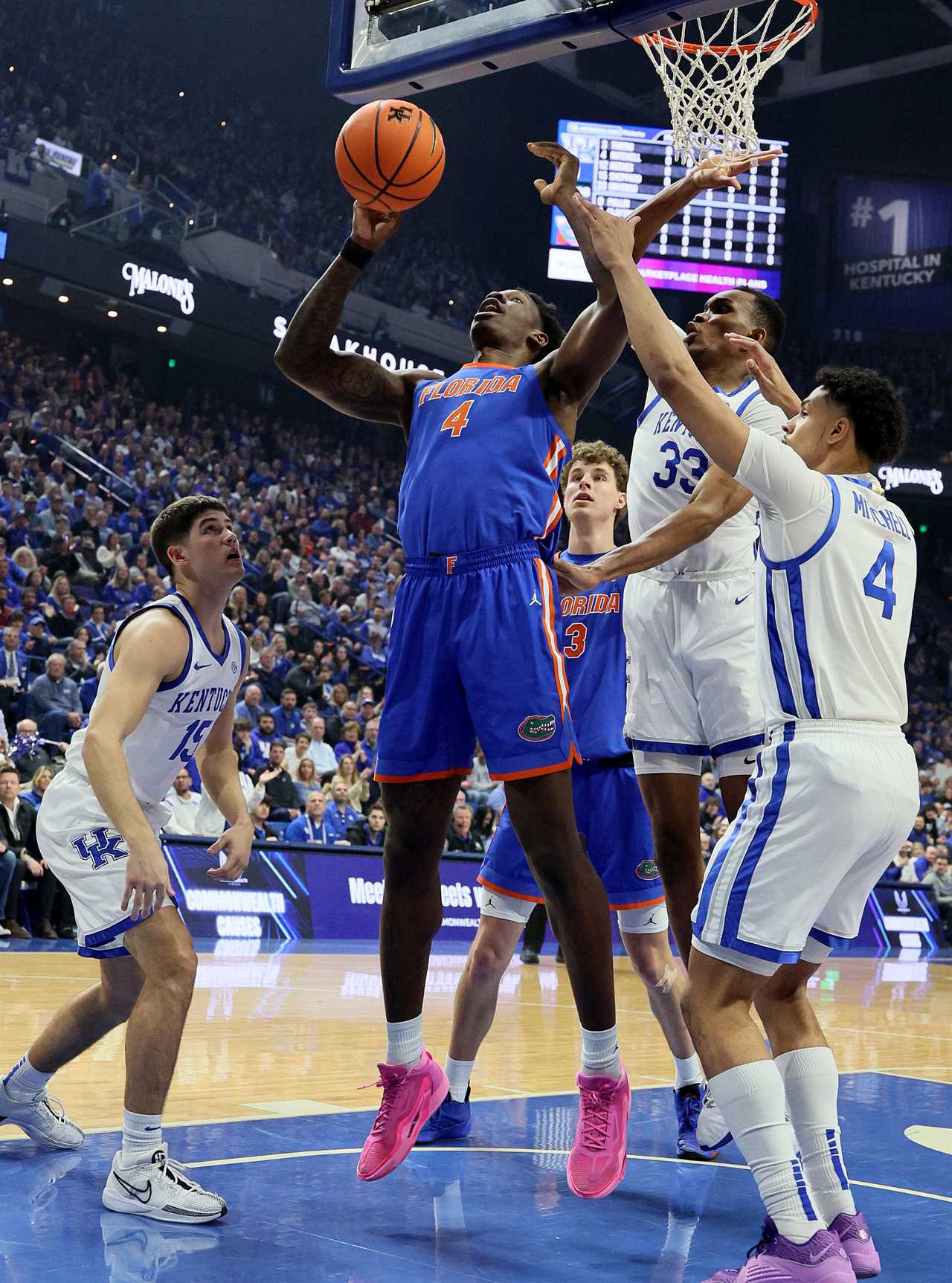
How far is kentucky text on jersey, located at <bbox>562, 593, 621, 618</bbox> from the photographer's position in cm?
521

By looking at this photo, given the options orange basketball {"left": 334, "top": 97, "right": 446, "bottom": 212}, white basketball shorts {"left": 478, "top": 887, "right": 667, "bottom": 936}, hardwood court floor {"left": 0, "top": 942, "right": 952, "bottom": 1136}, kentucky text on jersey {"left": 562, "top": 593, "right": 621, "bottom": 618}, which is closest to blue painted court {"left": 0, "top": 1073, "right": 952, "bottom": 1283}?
hardwood court floor {"left": 0, "top": 942, "right": 952, "bottom": 1136}

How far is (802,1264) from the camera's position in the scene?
2848 mm

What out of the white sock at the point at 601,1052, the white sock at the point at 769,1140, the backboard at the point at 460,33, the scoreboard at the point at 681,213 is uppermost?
the scoreboard at the point at 681,213

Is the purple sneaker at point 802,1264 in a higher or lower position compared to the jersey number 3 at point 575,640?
lower

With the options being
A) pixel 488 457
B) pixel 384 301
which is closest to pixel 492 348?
pixel 488 457

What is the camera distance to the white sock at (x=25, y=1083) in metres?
3.98

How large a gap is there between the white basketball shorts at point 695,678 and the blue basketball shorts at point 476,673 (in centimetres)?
76

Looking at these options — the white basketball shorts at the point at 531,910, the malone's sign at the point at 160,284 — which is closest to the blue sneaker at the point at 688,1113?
the white basketball shorts at the point at 531,910

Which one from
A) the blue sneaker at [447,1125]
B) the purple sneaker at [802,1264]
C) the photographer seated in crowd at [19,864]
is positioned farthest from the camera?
the photographer seated in crowd at [19,864]

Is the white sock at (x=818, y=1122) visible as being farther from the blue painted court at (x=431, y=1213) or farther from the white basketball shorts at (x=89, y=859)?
the white basketball shorts at (x=89, y=859)

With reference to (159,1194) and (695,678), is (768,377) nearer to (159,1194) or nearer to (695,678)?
(695,678)

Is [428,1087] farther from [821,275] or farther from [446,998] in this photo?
[821,275]

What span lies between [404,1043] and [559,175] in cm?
252

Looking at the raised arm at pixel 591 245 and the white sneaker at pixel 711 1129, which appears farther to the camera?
the white sneaker at pixel 711 1129
